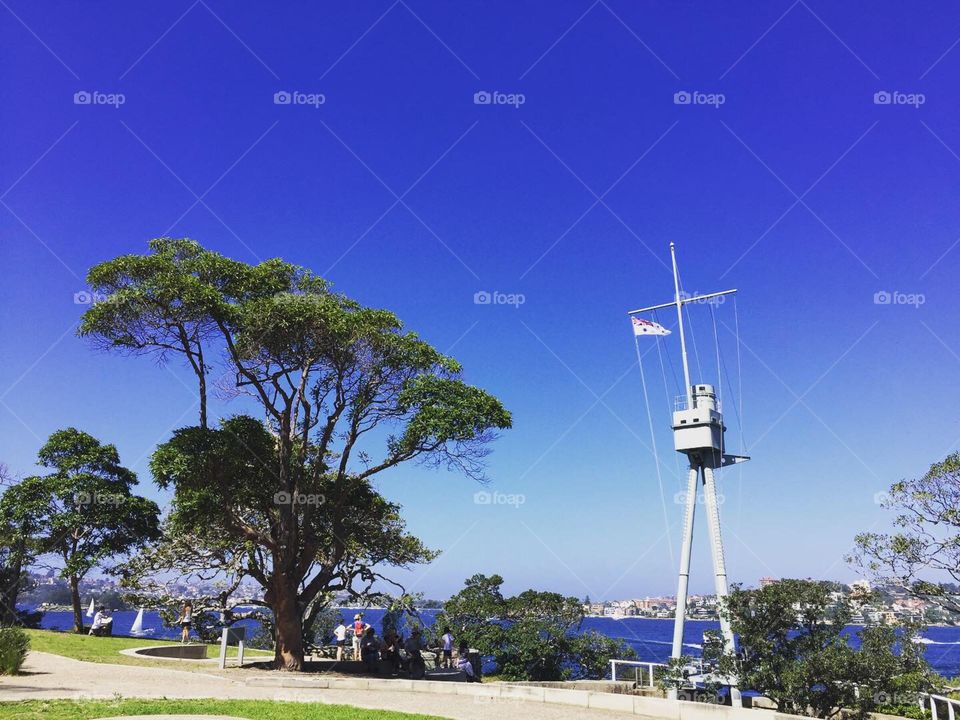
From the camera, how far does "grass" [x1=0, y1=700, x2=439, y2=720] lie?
432 inches

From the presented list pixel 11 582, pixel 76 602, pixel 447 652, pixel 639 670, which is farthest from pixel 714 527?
pixel 11 582

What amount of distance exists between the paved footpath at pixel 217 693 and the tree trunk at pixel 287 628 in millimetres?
3110

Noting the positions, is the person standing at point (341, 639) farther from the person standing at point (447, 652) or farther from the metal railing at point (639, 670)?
the metal railing at point (639, 670)

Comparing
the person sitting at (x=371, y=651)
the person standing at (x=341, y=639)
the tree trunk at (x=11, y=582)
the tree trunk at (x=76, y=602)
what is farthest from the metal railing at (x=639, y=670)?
the tree trunk at (x=11, y=582)

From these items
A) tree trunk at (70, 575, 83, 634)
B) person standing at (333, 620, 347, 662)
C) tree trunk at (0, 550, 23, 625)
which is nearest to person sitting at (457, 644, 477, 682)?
person standing at (333, 620, 347, 662)

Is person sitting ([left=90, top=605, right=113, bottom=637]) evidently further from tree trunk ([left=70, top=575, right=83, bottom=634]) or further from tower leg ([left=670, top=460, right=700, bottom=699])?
tower leg ([left=670, top=460, right=700, bottom=699])

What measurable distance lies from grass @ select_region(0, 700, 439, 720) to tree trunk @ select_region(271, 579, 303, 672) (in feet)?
25.4

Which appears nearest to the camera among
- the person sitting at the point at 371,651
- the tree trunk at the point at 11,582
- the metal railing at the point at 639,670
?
the metal railing at the point at 639,670

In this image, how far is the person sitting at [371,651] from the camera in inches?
849

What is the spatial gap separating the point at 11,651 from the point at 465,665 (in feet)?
37.4

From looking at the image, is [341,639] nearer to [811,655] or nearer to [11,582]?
[811,655]

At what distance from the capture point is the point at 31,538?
33.3 m

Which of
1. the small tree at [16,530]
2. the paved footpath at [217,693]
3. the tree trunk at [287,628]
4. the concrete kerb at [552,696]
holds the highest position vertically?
the small tree at [16,530]

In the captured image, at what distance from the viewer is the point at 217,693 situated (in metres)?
14.9
